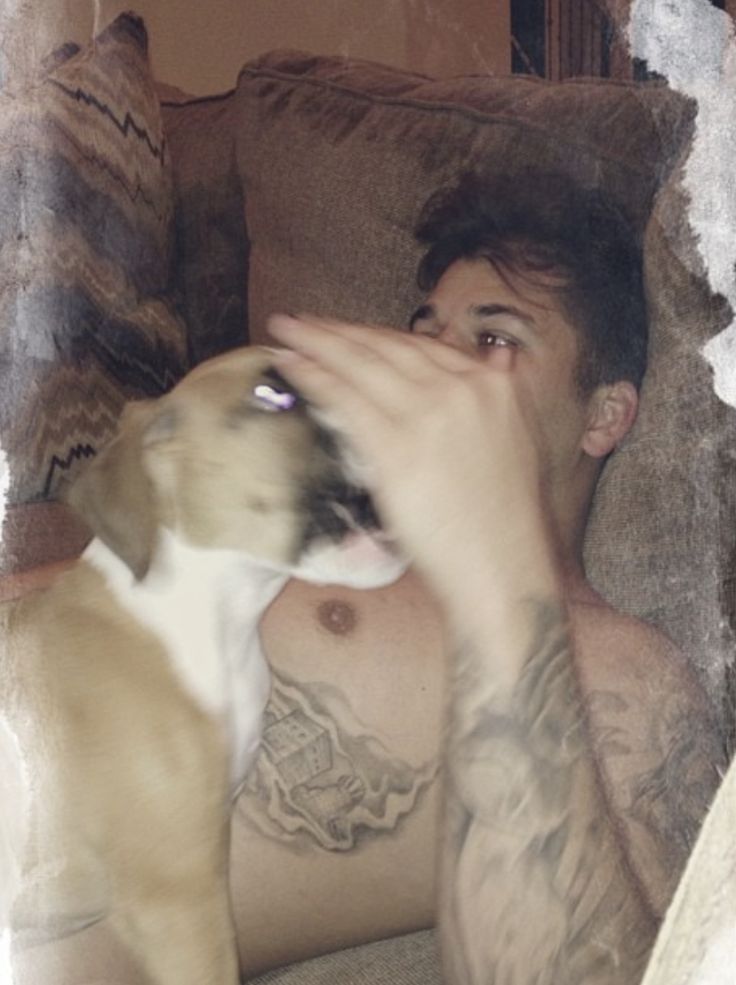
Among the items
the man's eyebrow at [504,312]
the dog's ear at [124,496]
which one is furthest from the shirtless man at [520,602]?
the dog's ear at [124,496]

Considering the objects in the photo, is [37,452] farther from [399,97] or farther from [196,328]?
[399,97]

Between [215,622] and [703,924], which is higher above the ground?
[215,622]

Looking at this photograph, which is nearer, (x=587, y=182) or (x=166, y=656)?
(x=166, y=656)

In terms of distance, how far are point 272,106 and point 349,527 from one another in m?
0.33

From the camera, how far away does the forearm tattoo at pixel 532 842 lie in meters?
0.95

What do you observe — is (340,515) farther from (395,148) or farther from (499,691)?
(395,148)

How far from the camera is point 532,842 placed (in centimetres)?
96

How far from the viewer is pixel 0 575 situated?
90cm

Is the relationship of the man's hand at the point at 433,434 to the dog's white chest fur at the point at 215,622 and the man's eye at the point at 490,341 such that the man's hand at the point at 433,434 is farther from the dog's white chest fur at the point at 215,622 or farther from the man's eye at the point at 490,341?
the dog's white chest fur at the point at 215,622

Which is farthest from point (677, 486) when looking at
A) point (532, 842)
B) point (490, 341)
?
point (532, 842)

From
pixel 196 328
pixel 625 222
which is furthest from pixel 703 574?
pixel 196 328

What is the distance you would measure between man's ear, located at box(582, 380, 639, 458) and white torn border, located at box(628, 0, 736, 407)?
0.08 metres

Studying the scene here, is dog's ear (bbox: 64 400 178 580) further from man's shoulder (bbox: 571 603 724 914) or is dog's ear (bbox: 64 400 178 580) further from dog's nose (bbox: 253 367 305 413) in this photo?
man's shoulder (bbox: 571 603 724 914)

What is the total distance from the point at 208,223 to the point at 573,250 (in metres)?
0.28
